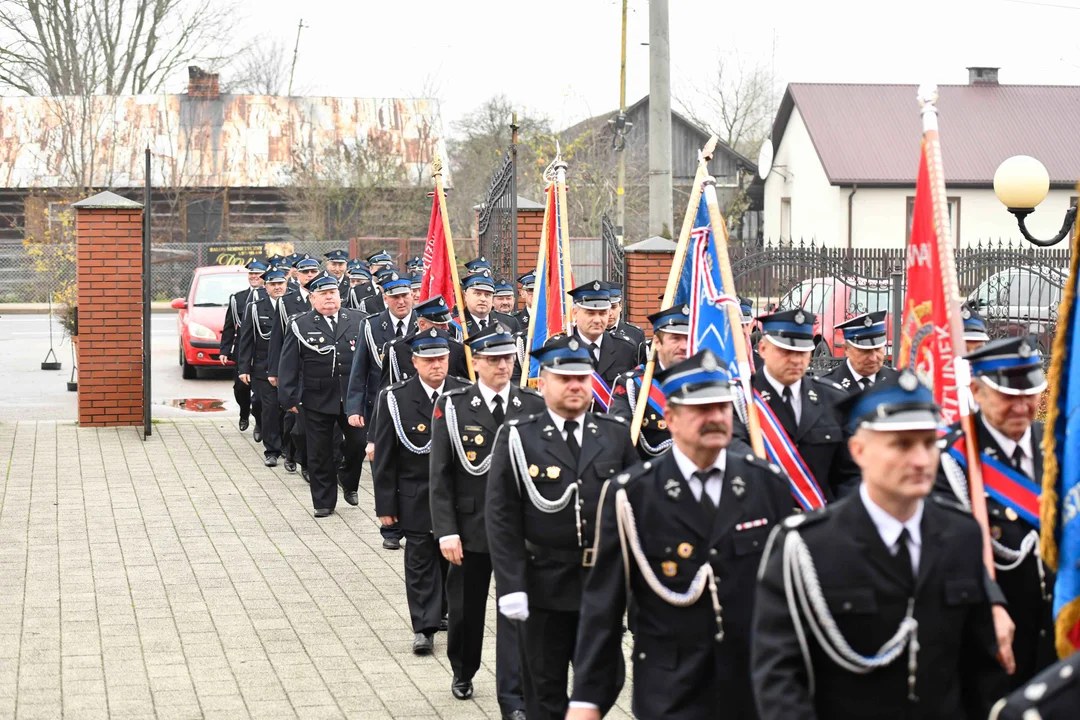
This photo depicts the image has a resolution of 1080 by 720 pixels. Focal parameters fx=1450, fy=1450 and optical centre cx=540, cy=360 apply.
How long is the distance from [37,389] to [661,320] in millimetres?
16009

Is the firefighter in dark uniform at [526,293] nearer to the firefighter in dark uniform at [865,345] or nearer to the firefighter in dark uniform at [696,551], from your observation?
the firefighter in dark uniform at [865,345]

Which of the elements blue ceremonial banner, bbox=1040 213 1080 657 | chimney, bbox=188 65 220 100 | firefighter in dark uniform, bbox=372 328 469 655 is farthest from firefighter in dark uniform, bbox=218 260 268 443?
chimney, bbox=188 65 220 100

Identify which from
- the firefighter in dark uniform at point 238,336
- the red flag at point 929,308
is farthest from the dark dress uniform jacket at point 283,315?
the red flag at point 929,308

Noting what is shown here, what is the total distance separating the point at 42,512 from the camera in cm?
1221

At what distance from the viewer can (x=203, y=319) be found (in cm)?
2270

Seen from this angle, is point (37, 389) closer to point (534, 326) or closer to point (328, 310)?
point (328, 310)

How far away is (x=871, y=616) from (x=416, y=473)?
5063mm

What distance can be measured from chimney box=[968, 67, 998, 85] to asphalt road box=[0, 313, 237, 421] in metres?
25.9

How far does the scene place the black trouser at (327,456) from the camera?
12.2m

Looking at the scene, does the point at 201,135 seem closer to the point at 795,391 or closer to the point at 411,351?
the point at 411,351

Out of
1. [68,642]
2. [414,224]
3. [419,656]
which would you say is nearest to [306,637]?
[419,656]

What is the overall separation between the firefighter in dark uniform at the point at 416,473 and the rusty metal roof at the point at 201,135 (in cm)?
3695

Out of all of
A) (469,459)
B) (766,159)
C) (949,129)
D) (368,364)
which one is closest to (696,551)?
(469,459)

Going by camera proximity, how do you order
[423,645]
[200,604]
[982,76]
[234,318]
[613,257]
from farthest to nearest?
[982,76]
[234,318]
[613,257]
[200,604]
[423,645]
